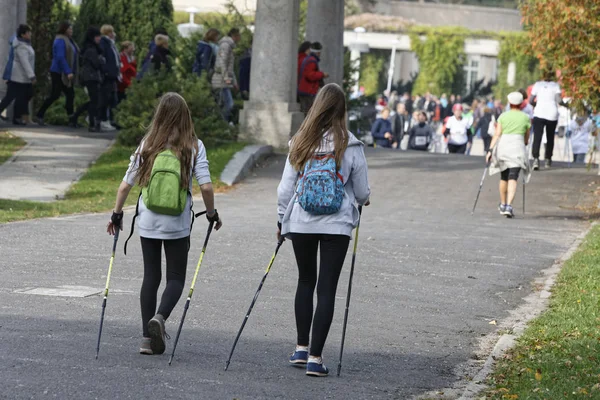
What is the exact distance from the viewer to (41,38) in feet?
86.3

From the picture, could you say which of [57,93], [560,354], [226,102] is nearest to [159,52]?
[226,102]

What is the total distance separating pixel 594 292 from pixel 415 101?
150ft

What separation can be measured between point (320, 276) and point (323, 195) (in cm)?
50

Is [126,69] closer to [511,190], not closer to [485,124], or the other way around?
[511,190]

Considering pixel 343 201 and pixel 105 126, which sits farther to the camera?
pixel 105 126

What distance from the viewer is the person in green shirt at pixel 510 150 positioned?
17.3 meters

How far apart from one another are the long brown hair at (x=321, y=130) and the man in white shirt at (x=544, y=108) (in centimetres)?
1522

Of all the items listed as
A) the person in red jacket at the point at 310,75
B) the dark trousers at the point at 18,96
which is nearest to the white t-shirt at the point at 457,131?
the person in red jacket at the point at 310,75

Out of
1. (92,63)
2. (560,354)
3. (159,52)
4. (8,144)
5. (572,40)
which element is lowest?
(8,144)

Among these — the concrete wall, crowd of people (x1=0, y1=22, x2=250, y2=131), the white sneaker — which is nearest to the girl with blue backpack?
crowd of people (x1=0, y1=22, x2=250, y2=131)

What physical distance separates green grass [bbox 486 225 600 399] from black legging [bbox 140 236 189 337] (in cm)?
199

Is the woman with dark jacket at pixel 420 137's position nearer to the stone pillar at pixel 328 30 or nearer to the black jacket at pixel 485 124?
the black jacket at pixel 485 124

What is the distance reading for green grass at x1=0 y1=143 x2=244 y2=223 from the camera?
15297mm

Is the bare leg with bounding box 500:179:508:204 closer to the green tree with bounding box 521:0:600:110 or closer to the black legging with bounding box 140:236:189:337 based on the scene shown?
the green tree with bounding box 521:0:600:110
